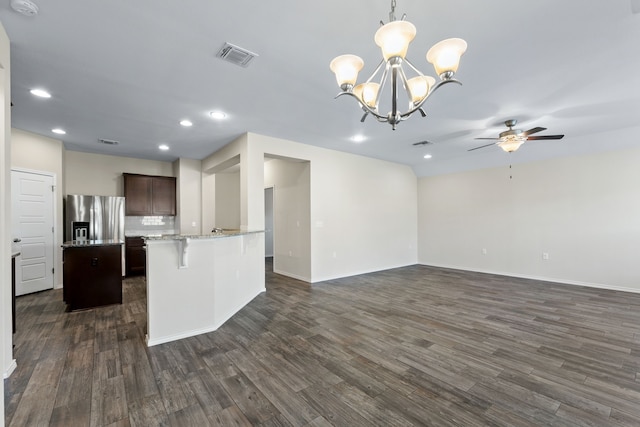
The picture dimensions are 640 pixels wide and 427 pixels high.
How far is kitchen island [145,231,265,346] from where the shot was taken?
2.84 meters

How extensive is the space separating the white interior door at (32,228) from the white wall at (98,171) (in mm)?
934

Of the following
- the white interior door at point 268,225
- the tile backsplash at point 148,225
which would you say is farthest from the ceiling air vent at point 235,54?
the white interior door at point 268,225

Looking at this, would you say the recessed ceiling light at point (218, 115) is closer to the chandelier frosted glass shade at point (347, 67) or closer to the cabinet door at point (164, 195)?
the chandelier frosted glass shade at point (347, 67)

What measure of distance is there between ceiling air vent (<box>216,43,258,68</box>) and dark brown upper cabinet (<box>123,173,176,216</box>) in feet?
16.3

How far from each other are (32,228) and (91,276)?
192cm

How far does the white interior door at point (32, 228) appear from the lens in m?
4.47

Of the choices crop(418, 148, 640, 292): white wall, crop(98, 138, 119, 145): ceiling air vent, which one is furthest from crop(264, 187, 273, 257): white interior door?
crop(418, 148, 640, 292): white wall

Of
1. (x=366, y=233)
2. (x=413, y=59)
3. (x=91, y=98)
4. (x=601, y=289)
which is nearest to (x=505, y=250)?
(x=601, y=289)

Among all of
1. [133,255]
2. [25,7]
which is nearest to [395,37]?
[25,7]

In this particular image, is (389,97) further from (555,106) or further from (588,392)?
(588,392)

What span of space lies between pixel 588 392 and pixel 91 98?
18.1ft

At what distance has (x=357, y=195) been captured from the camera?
6.26 metres

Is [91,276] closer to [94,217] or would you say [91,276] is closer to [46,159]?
[94,217]

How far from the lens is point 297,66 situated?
2.57 m
